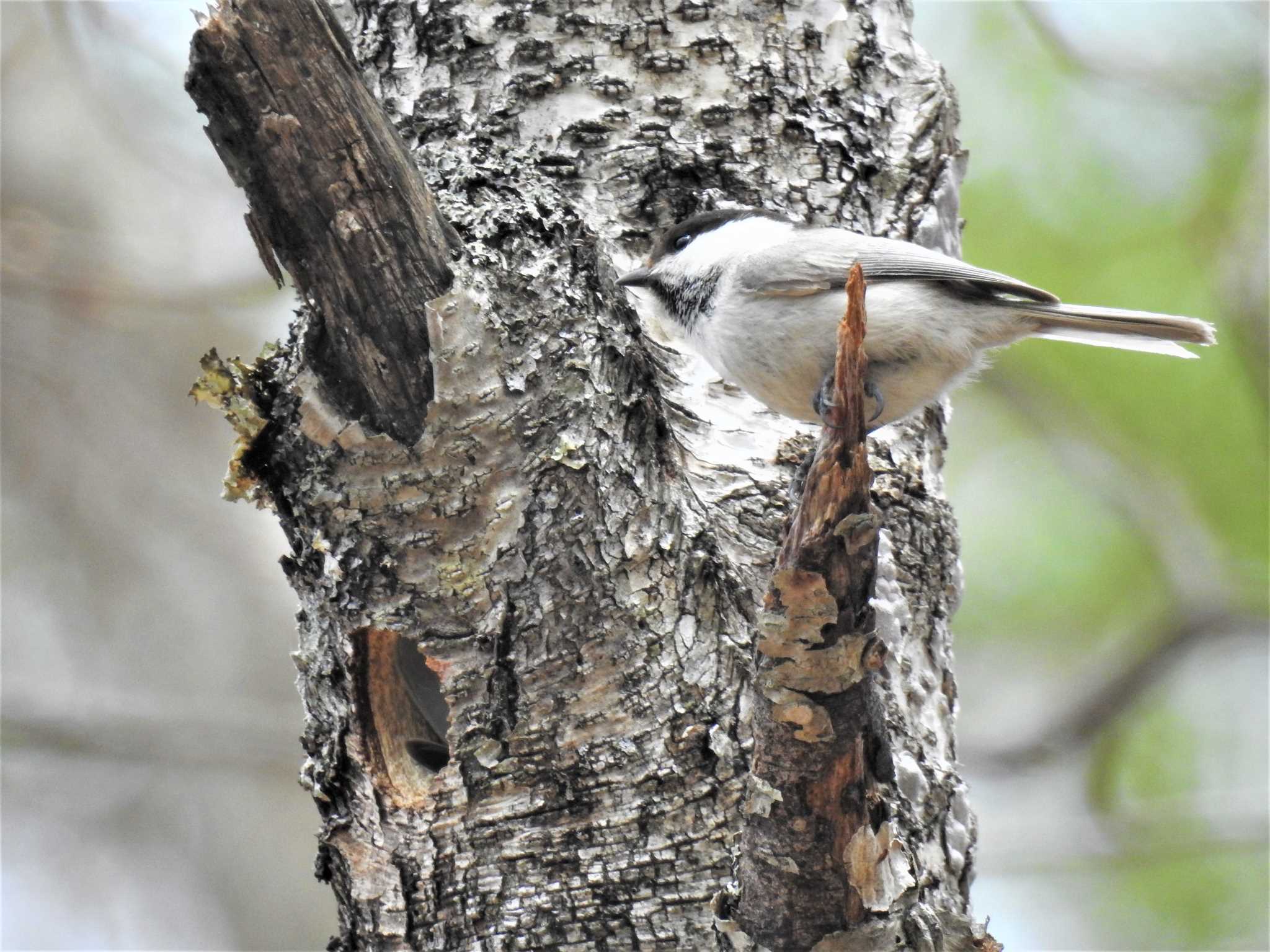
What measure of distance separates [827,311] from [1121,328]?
0.65 metres

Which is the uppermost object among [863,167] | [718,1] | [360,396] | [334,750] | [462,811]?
[718,1]

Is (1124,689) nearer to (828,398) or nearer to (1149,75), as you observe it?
(1149,75)

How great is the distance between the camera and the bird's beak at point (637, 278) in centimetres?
239

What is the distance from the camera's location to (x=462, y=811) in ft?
6.46

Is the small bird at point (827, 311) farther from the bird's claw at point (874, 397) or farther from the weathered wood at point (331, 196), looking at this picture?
the weathered wood at point (331, 196)

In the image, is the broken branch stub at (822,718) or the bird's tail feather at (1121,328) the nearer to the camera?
the broken branch stub at (822,718)

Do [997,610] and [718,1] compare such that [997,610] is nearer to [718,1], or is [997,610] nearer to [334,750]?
[718,1]

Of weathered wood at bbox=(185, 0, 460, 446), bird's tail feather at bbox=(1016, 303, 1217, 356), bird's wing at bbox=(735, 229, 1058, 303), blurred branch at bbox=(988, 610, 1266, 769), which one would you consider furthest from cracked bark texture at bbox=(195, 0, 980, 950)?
blurred branch at bbox=(988, 610, 1266, 769)

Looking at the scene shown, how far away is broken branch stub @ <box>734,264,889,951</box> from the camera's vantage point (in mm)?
1473

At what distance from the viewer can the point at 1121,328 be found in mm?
2467

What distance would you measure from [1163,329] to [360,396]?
1671 millimetres

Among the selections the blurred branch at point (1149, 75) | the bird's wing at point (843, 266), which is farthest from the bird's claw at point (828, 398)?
the blurred branch at point (1149, 75)

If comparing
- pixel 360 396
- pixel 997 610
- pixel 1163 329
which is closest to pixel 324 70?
pixel 360 396

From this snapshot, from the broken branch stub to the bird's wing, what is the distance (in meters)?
0.79
